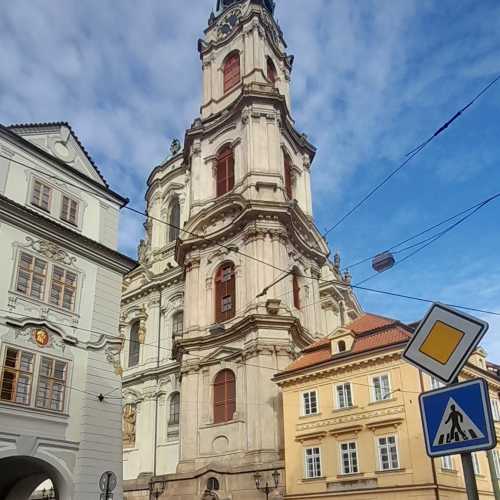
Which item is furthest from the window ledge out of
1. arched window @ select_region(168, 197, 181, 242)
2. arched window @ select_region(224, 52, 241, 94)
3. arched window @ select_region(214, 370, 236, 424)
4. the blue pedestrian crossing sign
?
arched window @ select_region(224, 52, 241, 94)

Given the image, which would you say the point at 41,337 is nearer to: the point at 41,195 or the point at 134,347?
the point at 41,195

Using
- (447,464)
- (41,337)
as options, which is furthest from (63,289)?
(447,464)

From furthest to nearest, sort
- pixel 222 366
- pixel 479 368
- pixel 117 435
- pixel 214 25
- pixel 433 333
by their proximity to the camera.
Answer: pixel 214 25 < pixel 222 366 < pixel 479 368 < pixel 117 435 < pixel 433 333

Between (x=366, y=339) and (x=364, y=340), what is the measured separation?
104 millimetres

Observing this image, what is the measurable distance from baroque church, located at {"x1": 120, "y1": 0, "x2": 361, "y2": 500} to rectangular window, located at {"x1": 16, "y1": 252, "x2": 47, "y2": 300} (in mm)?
11210

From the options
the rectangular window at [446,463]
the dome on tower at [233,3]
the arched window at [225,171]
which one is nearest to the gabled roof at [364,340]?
the rectangular window at [446,463]

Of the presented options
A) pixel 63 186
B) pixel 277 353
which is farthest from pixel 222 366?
Result: pixel 63 186

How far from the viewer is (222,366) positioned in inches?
1297

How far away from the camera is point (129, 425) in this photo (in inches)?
1491

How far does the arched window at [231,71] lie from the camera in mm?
44562

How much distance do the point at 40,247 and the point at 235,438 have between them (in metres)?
16.1

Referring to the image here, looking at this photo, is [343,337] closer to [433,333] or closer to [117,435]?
[117,435]

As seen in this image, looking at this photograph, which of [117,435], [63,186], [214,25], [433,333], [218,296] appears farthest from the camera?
[214,25]

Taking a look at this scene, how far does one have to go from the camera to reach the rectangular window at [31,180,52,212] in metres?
19.4
